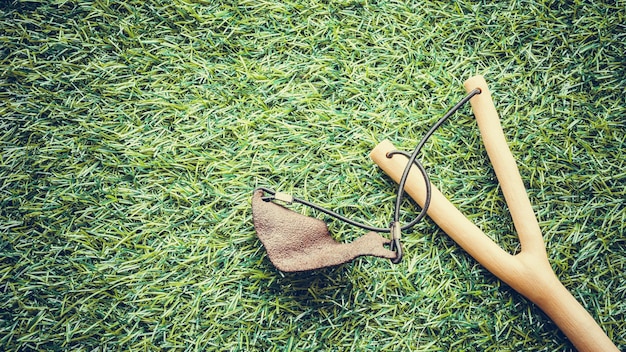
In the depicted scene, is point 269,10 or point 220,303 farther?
point 269,10

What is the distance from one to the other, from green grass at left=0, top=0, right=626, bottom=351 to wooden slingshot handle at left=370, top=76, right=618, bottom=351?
0.37 feet

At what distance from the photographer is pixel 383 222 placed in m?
1.67

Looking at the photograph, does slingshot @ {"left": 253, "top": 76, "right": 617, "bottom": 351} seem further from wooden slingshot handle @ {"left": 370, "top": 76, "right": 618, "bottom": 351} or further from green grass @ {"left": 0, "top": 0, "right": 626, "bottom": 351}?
green grass @ {"left": 0, "top": 0, "right": 626, "bottom": 351}

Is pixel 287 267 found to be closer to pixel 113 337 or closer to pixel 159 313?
pixel 159 313

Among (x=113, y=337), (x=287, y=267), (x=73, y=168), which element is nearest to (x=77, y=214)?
(x=73, y=168)

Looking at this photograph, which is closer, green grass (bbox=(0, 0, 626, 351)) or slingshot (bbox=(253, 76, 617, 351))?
slingshot (bbox=(253, 76, 617, 351))

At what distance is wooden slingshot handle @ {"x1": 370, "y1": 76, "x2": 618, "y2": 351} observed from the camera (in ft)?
Answer: 4.78

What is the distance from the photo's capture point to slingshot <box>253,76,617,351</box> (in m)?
1.45

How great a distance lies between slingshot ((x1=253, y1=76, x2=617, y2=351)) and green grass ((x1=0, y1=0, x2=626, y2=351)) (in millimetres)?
116

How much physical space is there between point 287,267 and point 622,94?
1427 millimetres

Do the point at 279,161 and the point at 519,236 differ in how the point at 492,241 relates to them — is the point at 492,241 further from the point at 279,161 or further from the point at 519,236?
the point at 279,161

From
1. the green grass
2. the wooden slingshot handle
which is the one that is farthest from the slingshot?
the green grass

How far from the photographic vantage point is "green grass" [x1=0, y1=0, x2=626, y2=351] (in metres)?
1.62

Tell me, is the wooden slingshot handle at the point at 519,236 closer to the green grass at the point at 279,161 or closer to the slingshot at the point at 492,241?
the slingshot at the point at 492,241
